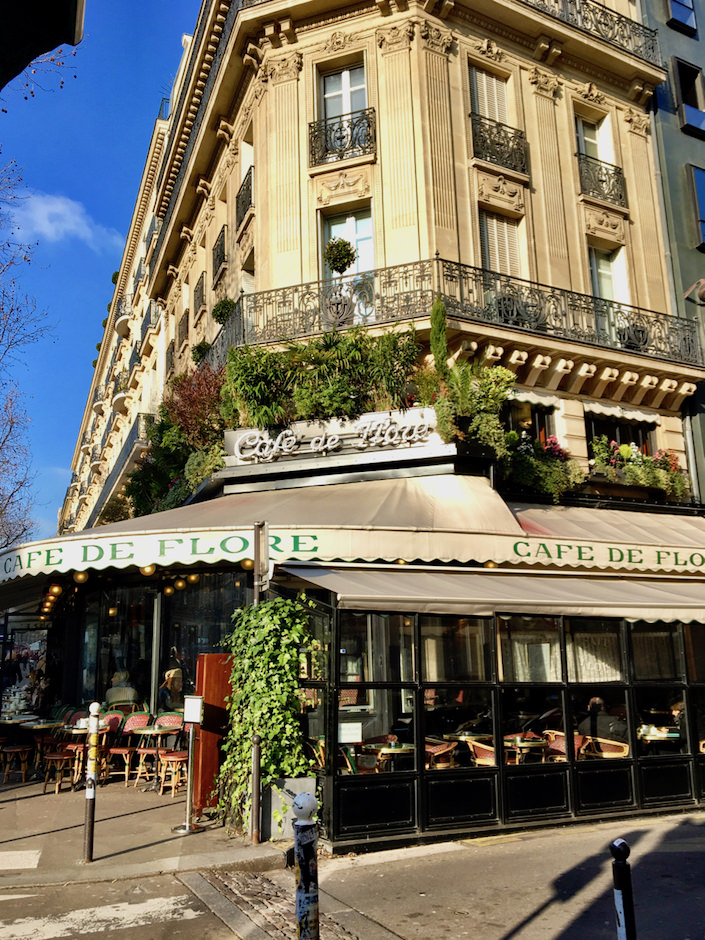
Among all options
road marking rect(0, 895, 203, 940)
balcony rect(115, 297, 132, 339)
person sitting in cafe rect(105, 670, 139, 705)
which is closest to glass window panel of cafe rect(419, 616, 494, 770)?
road marking rect(0, 895, 203, 940)

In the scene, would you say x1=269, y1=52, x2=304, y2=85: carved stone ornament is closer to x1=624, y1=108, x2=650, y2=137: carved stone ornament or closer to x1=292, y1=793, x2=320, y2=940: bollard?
x1=624, y1=108, x2=650, y2=137: carved stone ornament

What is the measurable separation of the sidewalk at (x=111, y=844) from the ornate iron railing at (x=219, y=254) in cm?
1106

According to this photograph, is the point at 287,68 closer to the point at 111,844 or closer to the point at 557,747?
the point at 557,747

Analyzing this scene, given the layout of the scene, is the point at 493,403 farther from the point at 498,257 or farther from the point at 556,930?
the point at 556,930

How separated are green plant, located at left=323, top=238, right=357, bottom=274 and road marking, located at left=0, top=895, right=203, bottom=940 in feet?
32.6

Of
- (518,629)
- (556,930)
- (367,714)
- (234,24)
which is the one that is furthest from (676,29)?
(556,930)

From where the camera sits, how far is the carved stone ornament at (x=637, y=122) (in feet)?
55.4

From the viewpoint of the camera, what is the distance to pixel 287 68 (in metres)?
14.9

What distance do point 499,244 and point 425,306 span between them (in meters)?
2.71

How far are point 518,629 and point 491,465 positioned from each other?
382 cm

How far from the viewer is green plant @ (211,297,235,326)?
15.3 metres

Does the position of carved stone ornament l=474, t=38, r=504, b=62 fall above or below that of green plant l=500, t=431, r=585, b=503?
above

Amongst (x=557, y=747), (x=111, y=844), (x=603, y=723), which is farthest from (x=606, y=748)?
(x=111, y=844)

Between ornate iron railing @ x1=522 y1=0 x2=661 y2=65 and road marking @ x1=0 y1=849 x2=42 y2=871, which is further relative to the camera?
ornate iron railing @ x1=522 y1=0 x2=661 y2=65
